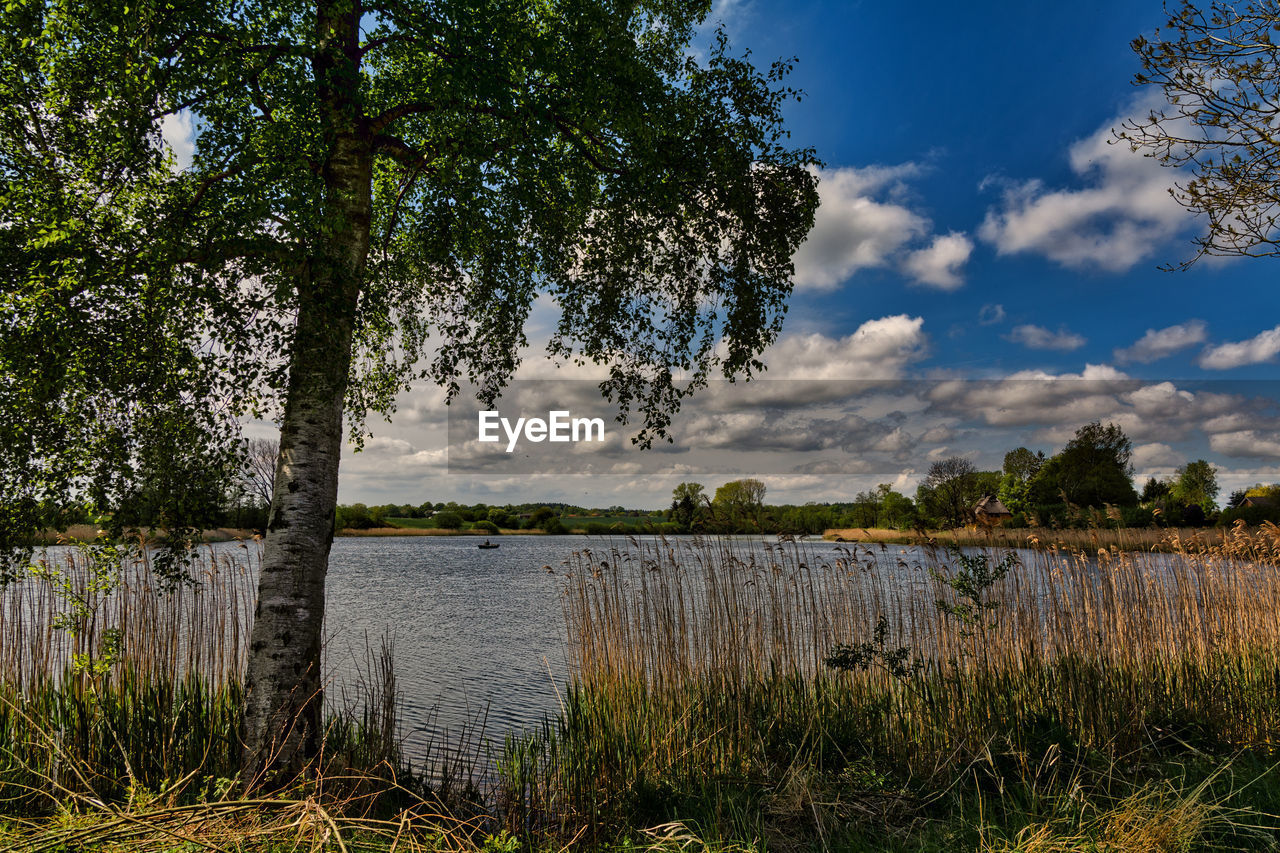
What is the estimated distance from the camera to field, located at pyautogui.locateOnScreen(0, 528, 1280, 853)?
179 inches

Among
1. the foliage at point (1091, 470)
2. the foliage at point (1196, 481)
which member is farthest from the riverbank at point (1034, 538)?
the foliage at point (1196, 481)

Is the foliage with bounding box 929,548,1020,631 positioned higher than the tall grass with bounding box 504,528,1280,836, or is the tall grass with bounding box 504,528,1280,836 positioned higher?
the foliage with bounding box 929,548,1020,631

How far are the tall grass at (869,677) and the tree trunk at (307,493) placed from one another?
69.4 inches

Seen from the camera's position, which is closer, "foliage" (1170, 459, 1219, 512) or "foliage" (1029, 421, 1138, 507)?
"foliage" (1029, 421, 1138, 507)

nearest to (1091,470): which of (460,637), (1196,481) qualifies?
(1196,481)

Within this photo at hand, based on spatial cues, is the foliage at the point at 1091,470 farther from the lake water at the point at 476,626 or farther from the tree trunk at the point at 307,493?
the tree trunk at the point at 307,493

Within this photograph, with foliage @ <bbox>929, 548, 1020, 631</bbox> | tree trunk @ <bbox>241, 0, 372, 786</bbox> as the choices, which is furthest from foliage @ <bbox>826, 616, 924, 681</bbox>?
tree trunk @ <bbox>241, 0, 372, 786</bbox>

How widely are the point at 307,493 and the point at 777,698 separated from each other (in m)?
4.13

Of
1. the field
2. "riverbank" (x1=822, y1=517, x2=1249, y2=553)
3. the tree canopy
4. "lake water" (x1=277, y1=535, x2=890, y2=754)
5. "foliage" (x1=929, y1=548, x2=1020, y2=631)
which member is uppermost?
the tree canopy

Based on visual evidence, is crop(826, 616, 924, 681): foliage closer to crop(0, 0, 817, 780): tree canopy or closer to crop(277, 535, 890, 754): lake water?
crop(277, 535, 890, 754): lake water

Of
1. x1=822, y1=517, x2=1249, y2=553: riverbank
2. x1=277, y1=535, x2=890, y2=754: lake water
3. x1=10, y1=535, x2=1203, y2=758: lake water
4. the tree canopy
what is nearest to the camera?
the tree canopy

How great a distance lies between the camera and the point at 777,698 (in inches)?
223

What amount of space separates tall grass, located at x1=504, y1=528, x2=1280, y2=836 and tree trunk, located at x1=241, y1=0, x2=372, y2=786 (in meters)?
1.76

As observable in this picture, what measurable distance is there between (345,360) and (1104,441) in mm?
62834
